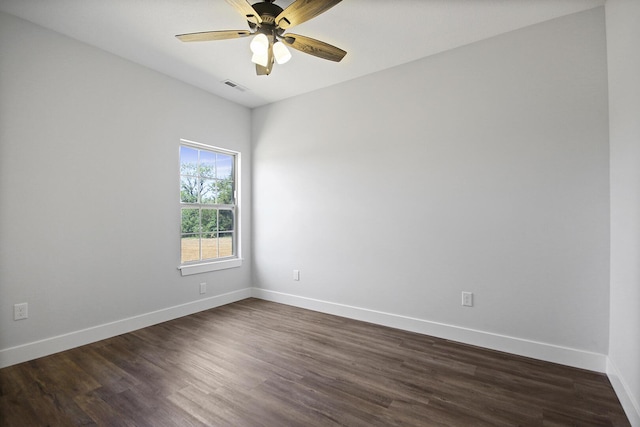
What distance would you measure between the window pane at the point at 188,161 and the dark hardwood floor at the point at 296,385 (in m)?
1.87

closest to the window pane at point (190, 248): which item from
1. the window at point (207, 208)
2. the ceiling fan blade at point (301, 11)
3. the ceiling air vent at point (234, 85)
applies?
the window at point (207, 208)

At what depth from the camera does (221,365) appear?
2.29 metres

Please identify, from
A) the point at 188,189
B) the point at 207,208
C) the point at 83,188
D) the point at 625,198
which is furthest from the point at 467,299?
the point at 83,188

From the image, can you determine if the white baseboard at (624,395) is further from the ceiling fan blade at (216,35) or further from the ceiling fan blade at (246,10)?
the ceiling fan blade at (216,35)

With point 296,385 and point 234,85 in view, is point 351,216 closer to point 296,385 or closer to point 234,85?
point 296,385

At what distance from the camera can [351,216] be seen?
3.41m

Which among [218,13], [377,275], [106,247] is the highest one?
[218,13]

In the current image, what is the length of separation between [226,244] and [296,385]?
8.13 ft

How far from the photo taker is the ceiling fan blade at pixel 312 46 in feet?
6.98

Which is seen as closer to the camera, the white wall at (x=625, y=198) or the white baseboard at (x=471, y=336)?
the white wall at (x=625, y=198)

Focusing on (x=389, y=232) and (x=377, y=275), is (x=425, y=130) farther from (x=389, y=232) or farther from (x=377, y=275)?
(x=377, y=275)

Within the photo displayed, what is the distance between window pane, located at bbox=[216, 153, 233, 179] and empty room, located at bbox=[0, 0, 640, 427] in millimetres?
405

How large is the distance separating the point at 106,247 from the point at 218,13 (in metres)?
2.33

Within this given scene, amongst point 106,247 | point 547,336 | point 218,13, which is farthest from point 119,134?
point 547,336
